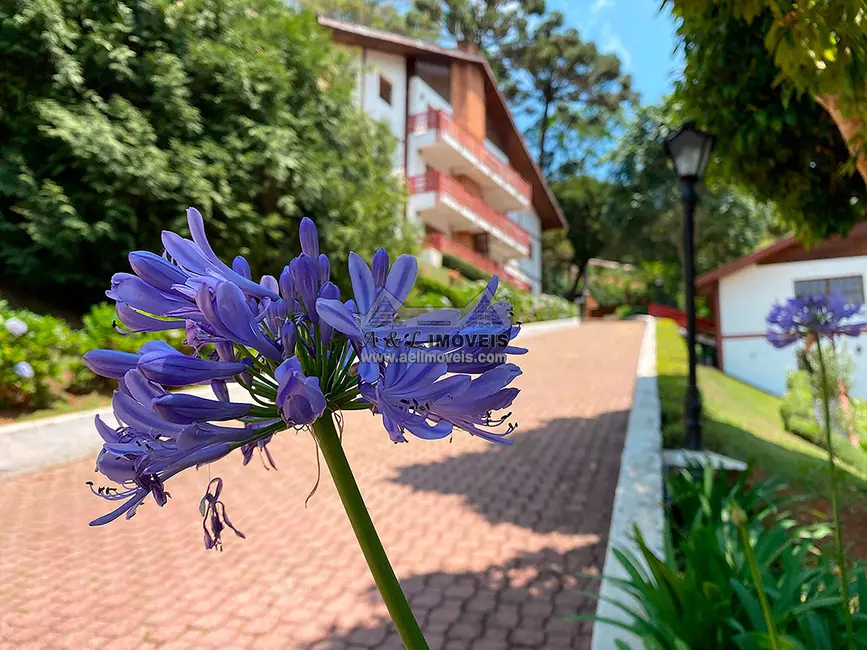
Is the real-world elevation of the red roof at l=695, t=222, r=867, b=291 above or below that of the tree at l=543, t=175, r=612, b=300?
below

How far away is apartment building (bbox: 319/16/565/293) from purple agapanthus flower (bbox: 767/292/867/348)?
594 inches

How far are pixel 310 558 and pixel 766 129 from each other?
4244 millimetres

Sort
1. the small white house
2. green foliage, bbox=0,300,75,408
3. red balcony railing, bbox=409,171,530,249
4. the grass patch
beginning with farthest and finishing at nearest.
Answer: red balcony railing, bbox=409,171,530,249 → the small white house → the grass patch → green foliage, bbox=0,300,75,408

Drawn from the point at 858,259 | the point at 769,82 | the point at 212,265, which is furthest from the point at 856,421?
the point at 212,265

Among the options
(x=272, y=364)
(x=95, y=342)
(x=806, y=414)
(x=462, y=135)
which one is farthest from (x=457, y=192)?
(x=272, y=364)

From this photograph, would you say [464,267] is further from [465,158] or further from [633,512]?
[633,512]

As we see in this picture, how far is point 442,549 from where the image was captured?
381 cm

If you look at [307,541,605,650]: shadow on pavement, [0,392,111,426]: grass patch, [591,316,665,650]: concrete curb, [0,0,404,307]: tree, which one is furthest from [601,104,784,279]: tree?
[0,392,111,426]: grass patch

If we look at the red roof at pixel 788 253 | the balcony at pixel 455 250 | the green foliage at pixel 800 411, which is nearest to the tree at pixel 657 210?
the red roof at pixel 788 253

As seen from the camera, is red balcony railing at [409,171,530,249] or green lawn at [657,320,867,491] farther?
red balcony railing at [409,171,530,249]

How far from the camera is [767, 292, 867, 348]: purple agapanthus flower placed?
9.30ft

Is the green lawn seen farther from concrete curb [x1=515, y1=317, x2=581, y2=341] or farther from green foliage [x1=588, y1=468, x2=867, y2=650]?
concrete curb [x1=515, y1=317, x2=581, y2=341]

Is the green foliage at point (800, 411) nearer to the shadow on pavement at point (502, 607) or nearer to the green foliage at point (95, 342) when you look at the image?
the shadow on pavement at point (502, 607)

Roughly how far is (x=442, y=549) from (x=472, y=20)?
33960 millimetres
